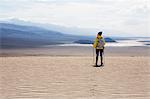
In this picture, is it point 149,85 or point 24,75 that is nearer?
point 149,85

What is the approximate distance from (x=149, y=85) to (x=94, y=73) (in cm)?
320

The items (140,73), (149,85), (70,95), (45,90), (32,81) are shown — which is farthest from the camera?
(140,73)

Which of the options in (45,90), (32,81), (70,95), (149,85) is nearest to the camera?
(70,95)

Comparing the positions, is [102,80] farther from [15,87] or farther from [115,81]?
[15,87]

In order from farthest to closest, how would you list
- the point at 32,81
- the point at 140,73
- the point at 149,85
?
1. the point at 140,73
2. the point at 32,81
3. the point at 149,85

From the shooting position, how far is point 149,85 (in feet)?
37.2

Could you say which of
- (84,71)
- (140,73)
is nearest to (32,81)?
(84,71)

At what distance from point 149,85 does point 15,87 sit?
350cm

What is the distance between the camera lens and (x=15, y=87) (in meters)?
10.9

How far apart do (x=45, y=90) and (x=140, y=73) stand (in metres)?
5.01

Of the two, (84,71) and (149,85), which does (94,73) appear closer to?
(84,71)

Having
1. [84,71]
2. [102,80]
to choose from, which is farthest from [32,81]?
[84,71]

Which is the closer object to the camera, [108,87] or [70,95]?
[70,95]

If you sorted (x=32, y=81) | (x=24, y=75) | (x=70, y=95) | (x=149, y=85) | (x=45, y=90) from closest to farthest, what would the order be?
(x=70, y=95) < (x=45, y=90) < (x=149, y=85) < (x=32, y=81) < (x=24, y=75)
